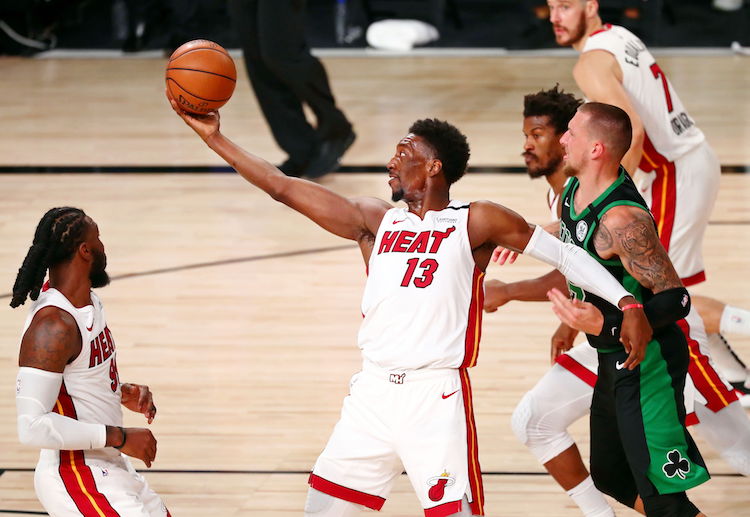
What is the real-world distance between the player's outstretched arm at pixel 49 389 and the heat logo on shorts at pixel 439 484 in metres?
0.92

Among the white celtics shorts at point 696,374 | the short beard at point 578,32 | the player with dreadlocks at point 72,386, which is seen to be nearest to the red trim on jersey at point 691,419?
the white celtics shorts at point 696,374

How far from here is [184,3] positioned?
14.3 metres

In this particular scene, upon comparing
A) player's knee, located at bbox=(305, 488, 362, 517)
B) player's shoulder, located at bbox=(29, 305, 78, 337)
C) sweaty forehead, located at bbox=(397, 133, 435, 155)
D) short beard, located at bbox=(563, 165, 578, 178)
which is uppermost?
sweaty forehead, located at bbox=(397, 133, 435, 155)

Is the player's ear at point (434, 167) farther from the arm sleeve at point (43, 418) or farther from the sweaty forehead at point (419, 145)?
the arm sleeve at point (43, 418)

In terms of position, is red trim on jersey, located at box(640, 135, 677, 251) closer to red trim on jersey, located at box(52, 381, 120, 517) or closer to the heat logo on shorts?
the heat logo on shorts

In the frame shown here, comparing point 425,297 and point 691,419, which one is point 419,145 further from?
point 691,419

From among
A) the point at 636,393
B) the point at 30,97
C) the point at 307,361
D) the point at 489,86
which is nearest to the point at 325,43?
the point at 489,86

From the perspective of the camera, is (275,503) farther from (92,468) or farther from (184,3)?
(184,3)

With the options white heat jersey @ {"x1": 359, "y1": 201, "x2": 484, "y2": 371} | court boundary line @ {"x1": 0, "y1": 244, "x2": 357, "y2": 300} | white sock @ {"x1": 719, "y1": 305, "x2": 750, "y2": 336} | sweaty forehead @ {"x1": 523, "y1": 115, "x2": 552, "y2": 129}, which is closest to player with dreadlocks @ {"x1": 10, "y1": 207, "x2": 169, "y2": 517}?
white heat jersey @ {"x1": 359, "y1": 201, "x2": 484, "y2": 371}

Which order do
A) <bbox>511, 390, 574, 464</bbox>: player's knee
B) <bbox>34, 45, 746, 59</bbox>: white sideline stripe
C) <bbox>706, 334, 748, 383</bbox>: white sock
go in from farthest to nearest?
<bbox>34, 45, 746, 59</bbox>: white sideline stripe < <bbox>706, 334, 748, 383</bbox>: white sock < <bbox>511, 390, 574, 464</bbox>: player's knee

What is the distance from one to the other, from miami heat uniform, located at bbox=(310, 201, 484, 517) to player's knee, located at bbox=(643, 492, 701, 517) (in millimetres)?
543

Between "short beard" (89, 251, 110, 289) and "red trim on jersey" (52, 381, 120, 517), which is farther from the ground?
"short beard" (89, 251, 110, 289)

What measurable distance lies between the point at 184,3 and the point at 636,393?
11650mm

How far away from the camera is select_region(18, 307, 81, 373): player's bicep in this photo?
11.2 feet
